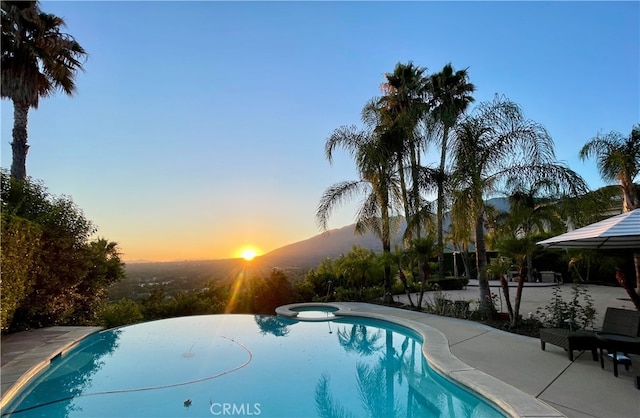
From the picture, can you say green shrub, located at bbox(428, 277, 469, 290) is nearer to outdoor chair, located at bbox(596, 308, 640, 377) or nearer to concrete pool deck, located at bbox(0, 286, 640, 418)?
concrete pool deck, located at bbox(0, 286, 640, 418)

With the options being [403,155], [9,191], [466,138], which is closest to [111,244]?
[9,191]

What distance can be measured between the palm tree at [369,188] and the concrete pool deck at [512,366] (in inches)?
179

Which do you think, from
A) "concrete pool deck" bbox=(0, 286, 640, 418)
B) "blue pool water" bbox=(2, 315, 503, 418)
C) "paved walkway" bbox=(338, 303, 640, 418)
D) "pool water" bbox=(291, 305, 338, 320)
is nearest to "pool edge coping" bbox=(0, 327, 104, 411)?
"concrete pool deck" bbox=(0, 286, 640, 418)

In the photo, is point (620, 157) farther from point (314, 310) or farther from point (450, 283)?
point (314, 310)

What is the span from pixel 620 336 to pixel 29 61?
15878 millimetres

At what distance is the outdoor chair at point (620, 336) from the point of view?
16.8 feet

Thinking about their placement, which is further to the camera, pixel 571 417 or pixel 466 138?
pixel 466 138

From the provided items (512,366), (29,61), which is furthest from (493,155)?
Result: (29,61)

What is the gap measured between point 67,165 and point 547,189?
48.0 ft

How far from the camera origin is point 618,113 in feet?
36.3

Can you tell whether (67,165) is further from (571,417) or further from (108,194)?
(571,417)

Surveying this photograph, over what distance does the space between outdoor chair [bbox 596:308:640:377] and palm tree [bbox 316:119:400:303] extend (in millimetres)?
7003

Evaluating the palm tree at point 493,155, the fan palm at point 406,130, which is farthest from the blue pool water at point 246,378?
the fan palm at point 406,130

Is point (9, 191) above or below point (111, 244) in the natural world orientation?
above
